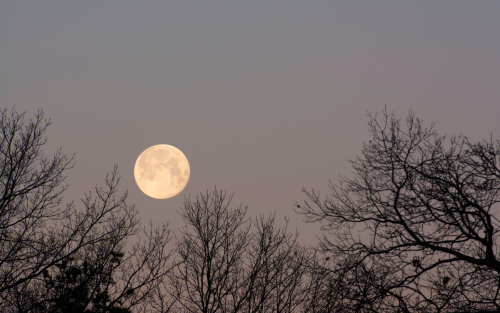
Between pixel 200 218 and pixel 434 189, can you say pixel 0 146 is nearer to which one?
pixel 200 218

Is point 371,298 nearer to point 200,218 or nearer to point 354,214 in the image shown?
point 354,214

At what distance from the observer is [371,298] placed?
320 inches

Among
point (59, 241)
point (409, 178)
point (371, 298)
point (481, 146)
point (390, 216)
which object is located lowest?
point (371, 298)

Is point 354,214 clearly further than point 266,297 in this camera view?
No

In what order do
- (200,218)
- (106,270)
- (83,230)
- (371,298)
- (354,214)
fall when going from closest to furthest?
(371,298) → (354,214) → (83,230) → (106,270) → (200,218)

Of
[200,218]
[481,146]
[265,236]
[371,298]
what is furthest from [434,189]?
[200,218]

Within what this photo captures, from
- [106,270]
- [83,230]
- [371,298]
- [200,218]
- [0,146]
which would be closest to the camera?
[371,298]

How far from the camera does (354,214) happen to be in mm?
9734

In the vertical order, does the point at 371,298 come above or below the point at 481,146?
below

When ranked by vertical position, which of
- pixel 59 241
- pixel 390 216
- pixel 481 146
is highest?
pixel 481 146

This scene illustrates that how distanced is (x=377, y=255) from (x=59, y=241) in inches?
317

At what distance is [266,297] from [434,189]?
6.92m

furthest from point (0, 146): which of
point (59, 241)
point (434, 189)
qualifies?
point (434, 189)

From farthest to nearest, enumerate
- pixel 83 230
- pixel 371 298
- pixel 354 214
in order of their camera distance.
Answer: pixel 83 230 < pixel 354 214 < pixel 371 298
